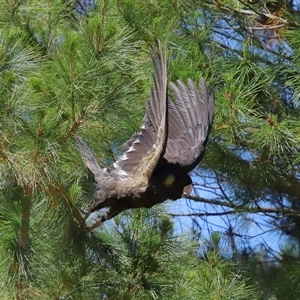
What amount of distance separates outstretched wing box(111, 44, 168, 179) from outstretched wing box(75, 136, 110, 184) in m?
0.04

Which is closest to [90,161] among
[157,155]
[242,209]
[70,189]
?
[70,189]

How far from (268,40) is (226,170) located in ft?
1.86

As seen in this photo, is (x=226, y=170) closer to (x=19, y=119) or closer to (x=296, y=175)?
(x=296, y=175)

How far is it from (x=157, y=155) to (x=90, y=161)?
12.0 inches

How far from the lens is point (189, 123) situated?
3.04 meters

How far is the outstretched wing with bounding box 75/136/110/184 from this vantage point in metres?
2.80

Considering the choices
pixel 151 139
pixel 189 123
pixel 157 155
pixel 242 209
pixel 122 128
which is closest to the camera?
pixel 157 155

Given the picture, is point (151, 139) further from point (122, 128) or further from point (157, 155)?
point (122, 128)

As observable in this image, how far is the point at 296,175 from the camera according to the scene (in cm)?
385

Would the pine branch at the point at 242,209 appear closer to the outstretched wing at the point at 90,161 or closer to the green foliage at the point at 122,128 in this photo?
the green foliage at the point at 122,128

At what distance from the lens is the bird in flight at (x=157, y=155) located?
2803 mm

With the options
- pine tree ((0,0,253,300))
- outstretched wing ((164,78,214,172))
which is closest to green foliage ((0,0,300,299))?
pine tree ((0,0,253,300))

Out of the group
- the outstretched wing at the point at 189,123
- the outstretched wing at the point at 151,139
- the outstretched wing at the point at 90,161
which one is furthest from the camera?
the outstretched wing at the point at 189,123

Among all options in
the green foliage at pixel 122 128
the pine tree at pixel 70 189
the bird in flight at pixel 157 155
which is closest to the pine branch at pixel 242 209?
the green foliage at pixel 122 128
